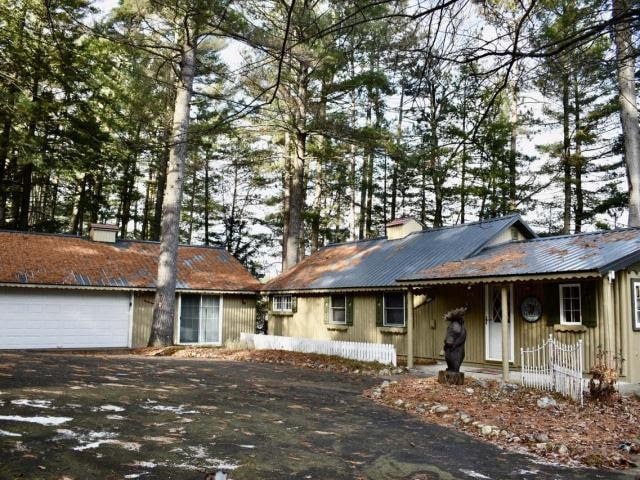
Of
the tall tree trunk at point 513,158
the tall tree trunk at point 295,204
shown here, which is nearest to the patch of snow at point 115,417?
the tall tree trunk at point 295,204

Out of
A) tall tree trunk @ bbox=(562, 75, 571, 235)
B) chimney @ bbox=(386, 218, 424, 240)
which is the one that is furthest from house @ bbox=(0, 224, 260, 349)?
tall tree trunk @ bbox=(562, 75, 571, 235)

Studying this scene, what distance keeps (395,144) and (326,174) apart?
10.7 m

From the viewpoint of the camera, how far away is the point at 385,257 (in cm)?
1848

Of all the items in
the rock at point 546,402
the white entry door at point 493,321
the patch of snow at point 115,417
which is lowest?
the rock at point 546,402

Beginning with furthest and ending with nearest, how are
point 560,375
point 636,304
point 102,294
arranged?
1. point 102,294
2. point 636,304
3. point 560,375

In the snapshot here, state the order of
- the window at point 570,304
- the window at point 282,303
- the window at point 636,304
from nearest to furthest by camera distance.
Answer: the window at point 636,304 < the window at point 570,304 < the window at point 282,303

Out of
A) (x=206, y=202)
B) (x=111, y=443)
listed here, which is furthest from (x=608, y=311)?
(x=206, y=202)

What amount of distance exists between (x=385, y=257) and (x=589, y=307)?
308 inches

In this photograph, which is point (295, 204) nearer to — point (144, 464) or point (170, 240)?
point (170, 240)

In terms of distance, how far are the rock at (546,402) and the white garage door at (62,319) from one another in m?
15.1

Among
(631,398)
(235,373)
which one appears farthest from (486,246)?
(235,373)

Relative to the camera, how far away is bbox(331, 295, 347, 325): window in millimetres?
18250

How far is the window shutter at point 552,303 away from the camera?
12383 millimetres

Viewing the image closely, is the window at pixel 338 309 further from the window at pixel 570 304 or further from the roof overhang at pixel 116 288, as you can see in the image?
the window at pixel 570 304
